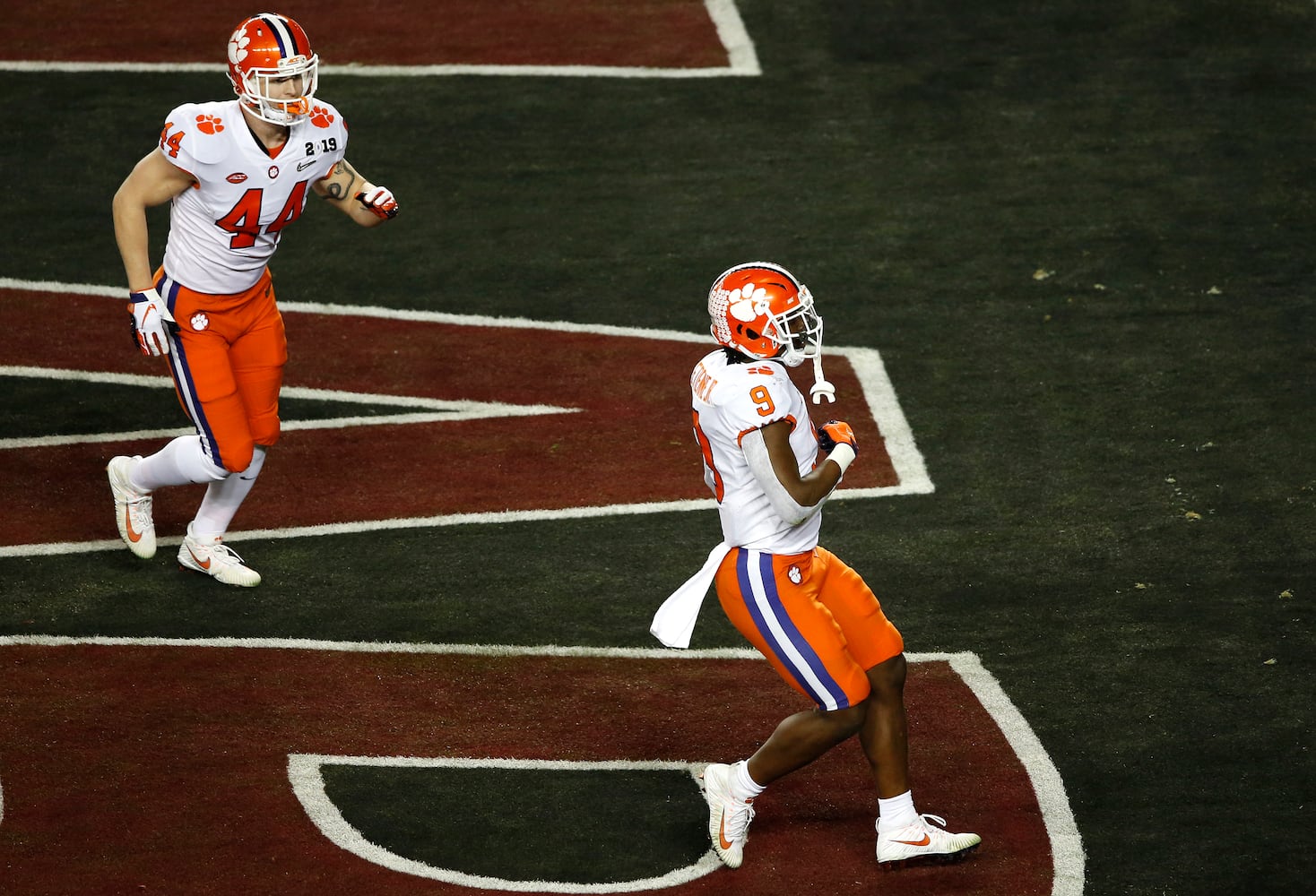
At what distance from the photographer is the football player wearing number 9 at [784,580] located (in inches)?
193

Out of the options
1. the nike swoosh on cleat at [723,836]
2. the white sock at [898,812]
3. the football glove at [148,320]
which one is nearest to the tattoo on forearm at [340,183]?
the football glove at [148,320]

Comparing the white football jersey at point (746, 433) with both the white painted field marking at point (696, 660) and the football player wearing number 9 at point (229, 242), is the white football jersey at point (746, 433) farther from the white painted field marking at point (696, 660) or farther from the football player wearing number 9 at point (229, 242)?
the football player wearing number 9 at point (229, 242)

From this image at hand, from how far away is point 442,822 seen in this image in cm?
545

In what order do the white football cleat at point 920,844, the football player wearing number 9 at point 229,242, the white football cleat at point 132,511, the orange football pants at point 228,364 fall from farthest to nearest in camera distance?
the white football cleat at point 132,511, the orange football pants at point 228,364, the football player wearing number 9 at point 229,242, the white football cleat at point 920,844

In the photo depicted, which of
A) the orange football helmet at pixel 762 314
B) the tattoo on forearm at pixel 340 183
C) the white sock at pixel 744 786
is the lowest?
the white sock at pixel 744 786

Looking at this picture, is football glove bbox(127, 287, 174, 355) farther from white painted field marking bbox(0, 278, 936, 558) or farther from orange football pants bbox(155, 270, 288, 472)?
white painted field marking bbox(0, 278, 936, 558)

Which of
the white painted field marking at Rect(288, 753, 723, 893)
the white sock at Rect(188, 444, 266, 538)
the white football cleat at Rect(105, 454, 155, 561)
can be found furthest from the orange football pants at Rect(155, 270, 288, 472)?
the white painted field marking at Rect(288, 753, 723, 893)

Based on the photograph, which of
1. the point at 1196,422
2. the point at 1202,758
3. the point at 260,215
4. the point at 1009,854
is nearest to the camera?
the point at 1009,854

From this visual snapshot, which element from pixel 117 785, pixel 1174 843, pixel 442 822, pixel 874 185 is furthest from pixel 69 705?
pixel 874 185

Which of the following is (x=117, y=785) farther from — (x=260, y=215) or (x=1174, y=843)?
(x=1174, y=843)

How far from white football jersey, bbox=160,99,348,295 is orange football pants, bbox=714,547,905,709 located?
243 cm

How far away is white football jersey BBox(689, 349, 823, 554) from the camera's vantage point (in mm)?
4871

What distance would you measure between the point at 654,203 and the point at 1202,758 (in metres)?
5.36

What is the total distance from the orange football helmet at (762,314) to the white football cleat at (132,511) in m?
3.12
